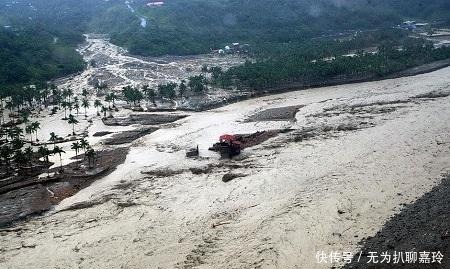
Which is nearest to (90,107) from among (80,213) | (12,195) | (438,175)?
(12,195)

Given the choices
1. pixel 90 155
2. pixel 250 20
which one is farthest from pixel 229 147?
pixel 250 20

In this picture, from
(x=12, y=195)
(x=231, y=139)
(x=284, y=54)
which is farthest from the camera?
(x=284, y=54)

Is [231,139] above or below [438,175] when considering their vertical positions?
above

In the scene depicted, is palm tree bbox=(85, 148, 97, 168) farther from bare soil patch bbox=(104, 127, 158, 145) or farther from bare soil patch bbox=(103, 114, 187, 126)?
bare soil patch bbox=(103, 114, 187, 126)

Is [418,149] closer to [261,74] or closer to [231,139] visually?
[231,139]

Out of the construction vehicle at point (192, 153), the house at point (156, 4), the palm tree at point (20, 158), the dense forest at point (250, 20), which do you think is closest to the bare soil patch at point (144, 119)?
the construction vehicle at point (192, 153)

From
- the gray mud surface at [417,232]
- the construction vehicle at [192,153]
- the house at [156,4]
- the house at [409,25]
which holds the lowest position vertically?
the gray mud surface at [417,232]

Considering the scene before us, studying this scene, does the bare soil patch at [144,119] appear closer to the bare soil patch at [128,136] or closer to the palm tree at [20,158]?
the bare soil patch at [128,136]

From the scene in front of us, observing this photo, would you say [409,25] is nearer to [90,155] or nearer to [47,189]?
[90,155]
